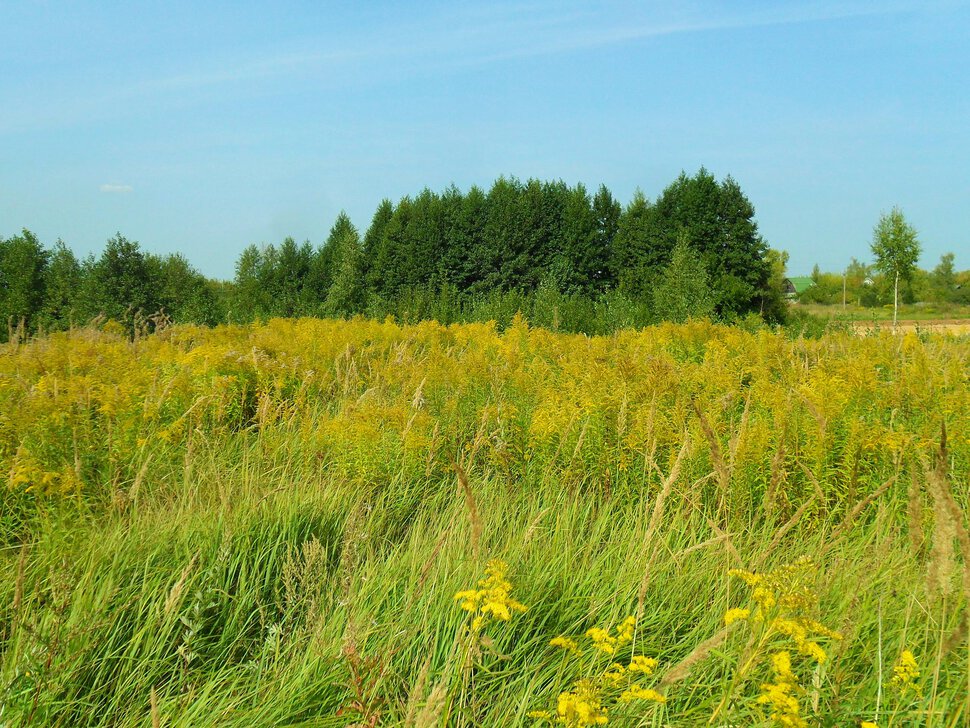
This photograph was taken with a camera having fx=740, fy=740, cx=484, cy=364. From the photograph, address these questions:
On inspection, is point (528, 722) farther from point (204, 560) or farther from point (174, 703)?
point (204, 560)

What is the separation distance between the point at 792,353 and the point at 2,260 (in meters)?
21.4

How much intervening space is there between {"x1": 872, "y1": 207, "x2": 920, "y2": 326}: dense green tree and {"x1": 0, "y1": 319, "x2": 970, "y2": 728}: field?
3637 centimetres

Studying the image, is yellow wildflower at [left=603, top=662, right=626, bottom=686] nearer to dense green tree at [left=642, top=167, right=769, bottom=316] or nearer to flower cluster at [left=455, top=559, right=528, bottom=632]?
flower cluster at [left=455, top=559, right=528, bottom=632]

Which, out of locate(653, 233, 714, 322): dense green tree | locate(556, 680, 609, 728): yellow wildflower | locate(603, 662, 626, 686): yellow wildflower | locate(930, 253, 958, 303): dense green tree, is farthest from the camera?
Answer: locate(930, 253, 958, 303): dense green tree

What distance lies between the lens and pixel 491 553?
2789 millimetres

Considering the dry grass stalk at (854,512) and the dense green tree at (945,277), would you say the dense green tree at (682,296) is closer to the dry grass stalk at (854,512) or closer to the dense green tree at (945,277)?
the dry grass stalk at (854,512)

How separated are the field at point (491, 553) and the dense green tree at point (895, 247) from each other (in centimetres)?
3637

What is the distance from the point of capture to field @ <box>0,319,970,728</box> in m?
2.00

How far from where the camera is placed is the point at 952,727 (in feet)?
5.91

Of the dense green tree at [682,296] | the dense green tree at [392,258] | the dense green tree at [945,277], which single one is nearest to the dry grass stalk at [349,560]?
the dense green tree at [682,296]

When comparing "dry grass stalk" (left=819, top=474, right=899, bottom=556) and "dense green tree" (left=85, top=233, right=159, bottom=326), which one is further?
"dense green tree" (left=85, top=233, right=159, bottom=326)

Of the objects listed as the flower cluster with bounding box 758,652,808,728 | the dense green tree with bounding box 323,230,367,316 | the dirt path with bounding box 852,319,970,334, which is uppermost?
the dense green tree with bounding box 323,230,367,316

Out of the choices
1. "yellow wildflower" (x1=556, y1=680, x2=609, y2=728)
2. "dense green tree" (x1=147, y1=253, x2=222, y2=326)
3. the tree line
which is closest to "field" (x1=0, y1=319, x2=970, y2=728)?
"yellow wildflower" (x1=556, y1=680, x2=609, y2=728)

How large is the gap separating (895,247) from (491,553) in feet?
133
